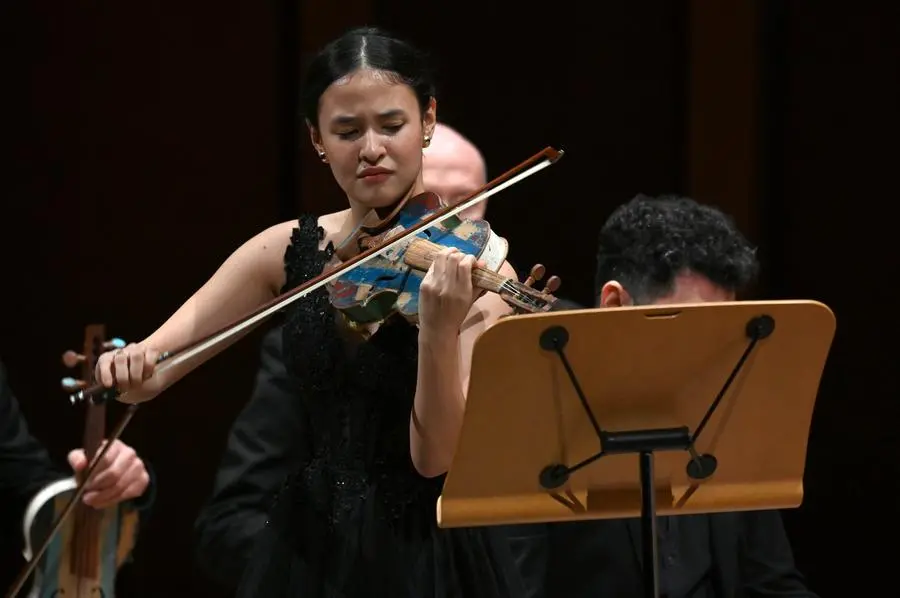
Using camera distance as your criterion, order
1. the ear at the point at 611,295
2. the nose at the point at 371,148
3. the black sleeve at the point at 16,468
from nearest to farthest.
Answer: the nose at the point at 371,148
the ear at the point at 611,295
the black sleeve at the point at 16,468

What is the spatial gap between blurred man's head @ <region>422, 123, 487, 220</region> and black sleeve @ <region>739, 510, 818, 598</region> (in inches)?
24.6

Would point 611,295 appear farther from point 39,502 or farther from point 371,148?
point 39,502

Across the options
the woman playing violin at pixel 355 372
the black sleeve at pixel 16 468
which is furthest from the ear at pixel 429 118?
the black sleeve at pixel 16 468

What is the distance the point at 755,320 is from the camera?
4.50ft

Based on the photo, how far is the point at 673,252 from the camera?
6.51 feet

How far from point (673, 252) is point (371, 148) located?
2.14 feet

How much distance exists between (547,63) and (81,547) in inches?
55.0

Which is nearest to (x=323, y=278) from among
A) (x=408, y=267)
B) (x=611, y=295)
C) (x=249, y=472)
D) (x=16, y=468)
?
(x=408, y=267)

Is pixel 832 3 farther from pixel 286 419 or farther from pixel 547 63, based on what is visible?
pixel 286 419

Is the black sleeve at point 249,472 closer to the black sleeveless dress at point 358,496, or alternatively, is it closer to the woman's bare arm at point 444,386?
the black sleeveless dress at point 358,496

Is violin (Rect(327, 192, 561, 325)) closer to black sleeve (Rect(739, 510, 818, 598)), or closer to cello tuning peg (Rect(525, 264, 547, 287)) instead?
cello tuning peg (Rect(525, 264, 547, 287))

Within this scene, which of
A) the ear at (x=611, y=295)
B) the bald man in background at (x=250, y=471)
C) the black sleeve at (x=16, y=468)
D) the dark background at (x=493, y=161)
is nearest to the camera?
the ear at (x=611, y=295)

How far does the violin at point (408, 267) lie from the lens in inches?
56.1

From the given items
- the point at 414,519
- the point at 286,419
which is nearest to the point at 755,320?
the point at 414,519
